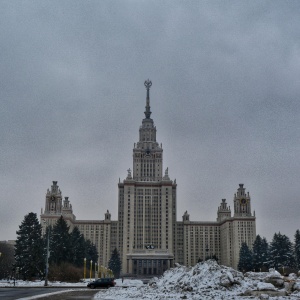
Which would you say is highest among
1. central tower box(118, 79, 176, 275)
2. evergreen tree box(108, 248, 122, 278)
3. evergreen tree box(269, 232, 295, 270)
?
central tower box(118, 79, 176, 275)

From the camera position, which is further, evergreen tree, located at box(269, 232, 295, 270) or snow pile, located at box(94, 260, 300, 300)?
evergreen tree, located at box(269, 232, 295, 270)

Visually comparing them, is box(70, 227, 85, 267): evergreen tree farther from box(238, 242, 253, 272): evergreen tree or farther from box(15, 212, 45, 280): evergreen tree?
box(238, 242, 253, 272): evergreen tree

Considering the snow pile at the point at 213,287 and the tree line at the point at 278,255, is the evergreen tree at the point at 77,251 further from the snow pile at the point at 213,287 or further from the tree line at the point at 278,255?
the snow pile at the point at 213,287

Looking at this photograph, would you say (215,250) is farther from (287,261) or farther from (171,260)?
(287,261)

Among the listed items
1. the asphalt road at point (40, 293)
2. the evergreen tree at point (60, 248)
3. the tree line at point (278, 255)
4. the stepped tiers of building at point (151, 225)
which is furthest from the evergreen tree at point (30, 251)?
the stepped tiers of building at point (151, 225)

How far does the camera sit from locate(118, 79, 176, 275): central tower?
609 ft

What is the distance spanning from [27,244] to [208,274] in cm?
5083

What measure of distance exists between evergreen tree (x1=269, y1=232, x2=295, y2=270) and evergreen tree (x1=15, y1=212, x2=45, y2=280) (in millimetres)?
68118

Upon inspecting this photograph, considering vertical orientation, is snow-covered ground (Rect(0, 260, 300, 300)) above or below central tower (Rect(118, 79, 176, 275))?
below

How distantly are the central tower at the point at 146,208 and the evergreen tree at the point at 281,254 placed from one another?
62051 millimetres

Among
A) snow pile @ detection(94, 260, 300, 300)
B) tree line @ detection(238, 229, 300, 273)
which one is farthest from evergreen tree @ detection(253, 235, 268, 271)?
snow pile @ detection(94, 260, 300, 300)

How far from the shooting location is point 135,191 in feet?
630

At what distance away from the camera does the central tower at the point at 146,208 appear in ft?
609

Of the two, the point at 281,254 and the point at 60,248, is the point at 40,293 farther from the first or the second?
the point at 281,254
